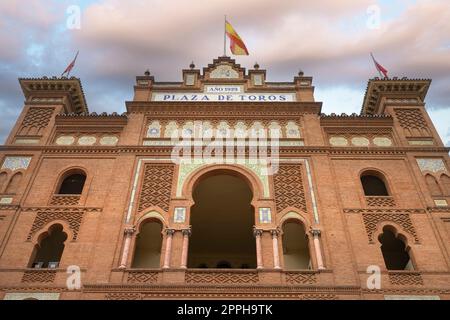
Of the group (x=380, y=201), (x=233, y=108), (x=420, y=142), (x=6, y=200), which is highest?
(x=233, y=108)

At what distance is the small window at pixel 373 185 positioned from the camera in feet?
51.3

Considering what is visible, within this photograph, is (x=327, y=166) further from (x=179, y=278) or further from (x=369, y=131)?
(x=179, y=278)

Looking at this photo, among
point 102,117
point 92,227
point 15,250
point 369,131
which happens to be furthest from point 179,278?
point 369,131

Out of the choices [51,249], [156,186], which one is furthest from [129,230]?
[51,249]

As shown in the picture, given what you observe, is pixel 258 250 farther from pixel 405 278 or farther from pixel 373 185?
pixel 373 185

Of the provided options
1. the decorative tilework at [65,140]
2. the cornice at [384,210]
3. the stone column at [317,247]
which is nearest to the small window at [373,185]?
the cornice at [384,210]

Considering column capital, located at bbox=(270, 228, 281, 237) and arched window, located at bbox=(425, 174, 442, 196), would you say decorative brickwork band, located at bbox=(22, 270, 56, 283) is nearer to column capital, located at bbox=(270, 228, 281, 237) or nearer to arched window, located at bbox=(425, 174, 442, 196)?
column capital, located at bbox=(270, 228, 281, 237)

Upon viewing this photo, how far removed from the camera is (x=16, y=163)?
51.5 ft

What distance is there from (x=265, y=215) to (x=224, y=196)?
339cm

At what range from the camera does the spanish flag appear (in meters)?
19.4

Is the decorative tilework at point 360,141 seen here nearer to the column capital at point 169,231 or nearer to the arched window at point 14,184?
the column capital at point 169,231

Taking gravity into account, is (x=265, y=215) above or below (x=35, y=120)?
below

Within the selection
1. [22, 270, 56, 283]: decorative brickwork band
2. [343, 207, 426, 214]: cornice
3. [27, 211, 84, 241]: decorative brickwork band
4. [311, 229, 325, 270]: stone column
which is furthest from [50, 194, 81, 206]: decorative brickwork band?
[343, 207, 426, 214]: cornice

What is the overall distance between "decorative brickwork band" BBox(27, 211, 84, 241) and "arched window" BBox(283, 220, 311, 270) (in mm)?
7304
